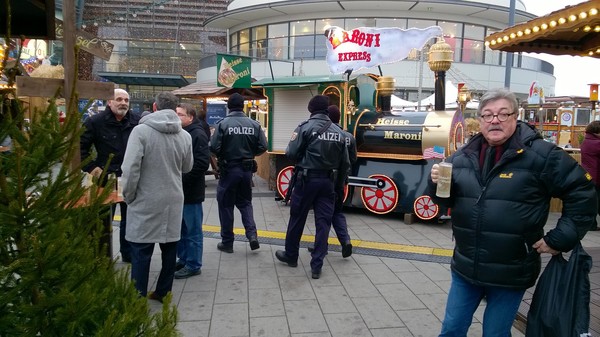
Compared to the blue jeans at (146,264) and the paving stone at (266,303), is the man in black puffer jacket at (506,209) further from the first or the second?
the blue jeans at (146,264)

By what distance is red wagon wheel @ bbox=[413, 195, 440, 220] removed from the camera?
6.86 m

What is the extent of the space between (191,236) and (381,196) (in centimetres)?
381

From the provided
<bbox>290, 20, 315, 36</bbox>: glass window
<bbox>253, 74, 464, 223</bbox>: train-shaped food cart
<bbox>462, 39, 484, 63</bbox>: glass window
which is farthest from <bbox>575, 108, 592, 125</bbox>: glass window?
<bbox>253, 74, 464, 223</bbox>: train-shaped food cart

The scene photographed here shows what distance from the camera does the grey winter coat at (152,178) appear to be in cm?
337

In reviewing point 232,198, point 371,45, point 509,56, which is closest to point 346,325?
point 232,198

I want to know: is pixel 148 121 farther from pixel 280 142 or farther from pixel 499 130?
pixel 280 142

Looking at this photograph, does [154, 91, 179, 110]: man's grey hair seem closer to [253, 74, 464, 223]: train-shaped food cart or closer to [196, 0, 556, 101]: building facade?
[253, 74, 464, 223]: train-shaped food cart

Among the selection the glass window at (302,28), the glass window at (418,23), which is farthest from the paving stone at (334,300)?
the glass window at (418,23)

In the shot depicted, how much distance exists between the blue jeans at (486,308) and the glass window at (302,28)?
22503 millimetres

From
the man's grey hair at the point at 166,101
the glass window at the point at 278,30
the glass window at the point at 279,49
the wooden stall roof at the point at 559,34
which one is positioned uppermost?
the glass window at the point at 278,30

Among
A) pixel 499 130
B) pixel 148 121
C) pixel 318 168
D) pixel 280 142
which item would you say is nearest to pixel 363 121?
pixel 280 142

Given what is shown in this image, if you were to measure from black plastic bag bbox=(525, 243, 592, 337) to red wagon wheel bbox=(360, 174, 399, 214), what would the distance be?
4.85m

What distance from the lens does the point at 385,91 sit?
816 centimetres

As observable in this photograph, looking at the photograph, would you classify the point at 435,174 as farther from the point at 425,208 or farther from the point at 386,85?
the point at 386,85
